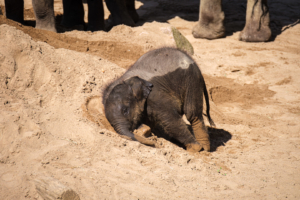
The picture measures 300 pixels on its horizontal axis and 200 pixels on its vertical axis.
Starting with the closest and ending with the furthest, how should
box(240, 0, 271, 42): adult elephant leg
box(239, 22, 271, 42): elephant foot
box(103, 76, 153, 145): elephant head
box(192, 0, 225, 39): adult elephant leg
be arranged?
1. box(103, 76, 153, 145): elephant head
2. box(240, 0, 271, 42): adult elephant leg
3. box(239, 22, 271, 42): elephant foot
4. box(192, 0, 225, 39): adult elephant leg

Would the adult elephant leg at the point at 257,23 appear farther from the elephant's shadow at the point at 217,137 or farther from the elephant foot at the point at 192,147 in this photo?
the elephant foot at the point at 192,147

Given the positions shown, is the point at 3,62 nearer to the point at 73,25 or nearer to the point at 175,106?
the point at 175,106

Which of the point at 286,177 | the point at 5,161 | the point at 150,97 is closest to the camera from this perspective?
the point at 5,161

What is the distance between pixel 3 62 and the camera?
4.50 meters

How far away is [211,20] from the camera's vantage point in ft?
32.9

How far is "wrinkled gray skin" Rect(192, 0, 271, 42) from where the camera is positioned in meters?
9.70

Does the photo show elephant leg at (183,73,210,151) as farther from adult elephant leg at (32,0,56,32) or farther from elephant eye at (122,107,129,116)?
adult elephant leg at (32,0,56,32)

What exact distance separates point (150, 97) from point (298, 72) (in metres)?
5.42

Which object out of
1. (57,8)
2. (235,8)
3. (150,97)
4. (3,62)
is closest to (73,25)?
(57,8)

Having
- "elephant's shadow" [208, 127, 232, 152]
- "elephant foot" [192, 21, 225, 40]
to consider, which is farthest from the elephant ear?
"elephant foot" [192, 21, 225, 40]

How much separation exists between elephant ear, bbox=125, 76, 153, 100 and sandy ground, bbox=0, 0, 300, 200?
2.03ft

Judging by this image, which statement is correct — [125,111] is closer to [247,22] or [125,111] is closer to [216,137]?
[216,137]

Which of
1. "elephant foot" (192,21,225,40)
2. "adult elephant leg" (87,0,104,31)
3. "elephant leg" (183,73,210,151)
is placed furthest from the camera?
"elephant foot" (192,21,225,40)

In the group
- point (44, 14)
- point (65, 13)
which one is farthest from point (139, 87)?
point (65, 13)
